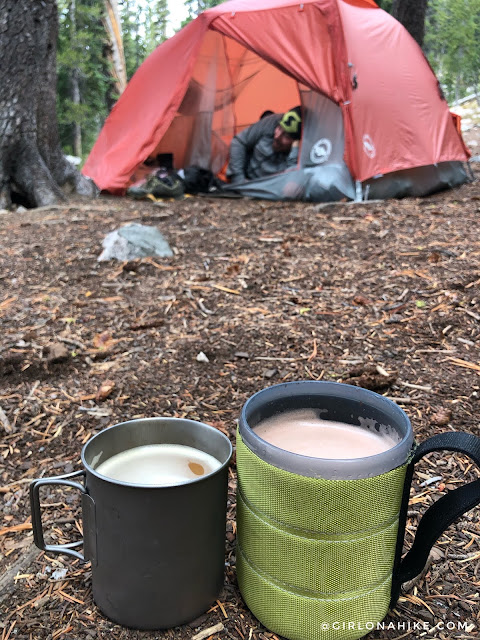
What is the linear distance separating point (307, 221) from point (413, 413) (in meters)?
2.98

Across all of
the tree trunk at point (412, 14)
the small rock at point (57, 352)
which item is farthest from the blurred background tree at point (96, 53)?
the small rock at point (57, 352)

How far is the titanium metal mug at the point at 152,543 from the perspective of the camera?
131 cm

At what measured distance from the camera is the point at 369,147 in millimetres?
5988

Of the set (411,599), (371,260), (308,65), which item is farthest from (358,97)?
(411,599)

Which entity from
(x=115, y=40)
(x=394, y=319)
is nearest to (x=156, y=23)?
(x=115, y=40)

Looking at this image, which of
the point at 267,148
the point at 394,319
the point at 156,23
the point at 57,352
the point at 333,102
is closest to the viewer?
the point at 57,352

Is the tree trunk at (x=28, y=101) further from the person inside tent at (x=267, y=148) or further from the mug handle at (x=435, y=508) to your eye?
the mug handle at (x=435, y=508)

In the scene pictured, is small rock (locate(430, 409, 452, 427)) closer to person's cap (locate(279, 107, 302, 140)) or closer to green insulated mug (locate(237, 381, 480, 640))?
green insulated mug (locate(237, 381, 480, 640))

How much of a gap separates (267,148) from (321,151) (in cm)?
78

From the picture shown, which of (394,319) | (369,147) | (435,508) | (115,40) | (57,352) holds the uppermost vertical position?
(115,40)

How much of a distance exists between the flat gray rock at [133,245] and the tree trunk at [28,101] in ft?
7.49

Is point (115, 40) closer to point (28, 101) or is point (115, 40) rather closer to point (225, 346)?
point (28, 101)

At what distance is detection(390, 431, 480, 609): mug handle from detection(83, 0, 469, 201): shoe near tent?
16.1 ft

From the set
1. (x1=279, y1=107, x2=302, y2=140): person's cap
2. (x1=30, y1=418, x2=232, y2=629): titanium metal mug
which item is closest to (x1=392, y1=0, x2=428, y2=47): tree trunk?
(x1=279, y1=107, x2=302, y2=140): person's cap
